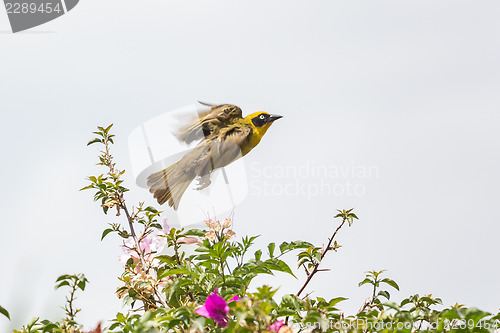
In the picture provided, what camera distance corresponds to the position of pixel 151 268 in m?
3.03

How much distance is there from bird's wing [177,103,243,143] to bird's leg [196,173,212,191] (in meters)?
0.33

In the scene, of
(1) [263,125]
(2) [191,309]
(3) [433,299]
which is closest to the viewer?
(2) [191,309]

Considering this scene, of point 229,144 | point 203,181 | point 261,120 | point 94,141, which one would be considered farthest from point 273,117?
point 94,141

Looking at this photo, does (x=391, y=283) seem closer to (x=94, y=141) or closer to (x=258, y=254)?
(x=258, y=254)

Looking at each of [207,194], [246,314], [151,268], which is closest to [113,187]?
[151,268]

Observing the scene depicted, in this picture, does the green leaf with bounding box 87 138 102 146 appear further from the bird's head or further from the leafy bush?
the bird's head

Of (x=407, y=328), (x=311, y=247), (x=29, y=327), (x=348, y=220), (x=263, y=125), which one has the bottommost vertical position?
(x=29, y=327)

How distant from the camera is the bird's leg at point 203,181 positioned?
4004mm

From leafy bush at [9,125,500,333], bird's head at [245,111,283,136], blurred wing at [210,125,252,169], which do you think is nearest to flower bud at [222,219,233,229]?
leafy bush at [9,125,500,333]

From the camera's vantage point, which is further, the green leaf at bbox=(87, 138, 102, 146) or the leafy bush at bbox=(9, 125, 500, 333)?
the green leaf at bbox=(87, 138, 102, 146)

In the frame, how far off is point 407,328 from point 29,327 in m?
1.59

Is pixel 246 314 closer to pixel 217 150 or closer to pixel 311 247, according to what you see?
pixel 311 247

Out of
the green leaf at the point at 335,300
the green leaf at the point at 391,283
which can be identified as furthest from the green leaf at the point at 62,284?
the green leaf at the point at 391,283

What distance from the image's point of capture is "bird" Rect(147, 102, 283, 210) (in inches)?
159
